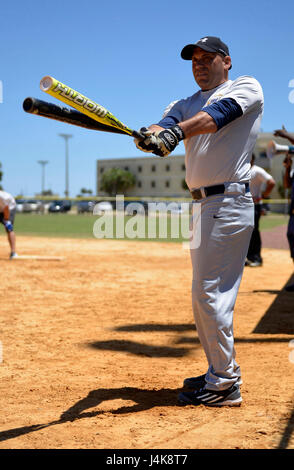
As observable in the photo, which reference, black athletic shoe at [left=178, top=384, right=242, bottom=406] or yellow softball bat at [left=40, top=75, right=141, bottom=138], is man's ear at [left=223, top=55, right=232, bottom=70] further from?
black athletic shoe at [left=178, top=384, right=242, bottom=406]

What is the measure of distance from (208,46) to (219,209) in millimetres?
1100

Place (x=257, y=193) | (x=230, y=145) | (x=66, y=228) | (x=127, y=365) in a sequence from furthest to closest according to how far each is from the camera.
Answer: (x=66, y=228) < (x=257, y=193) < (x=127, y=365) < (x=230, y=145)

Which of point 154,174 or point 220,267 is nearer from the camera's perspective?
point 220,267

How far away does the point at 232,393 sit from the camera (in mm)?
3477

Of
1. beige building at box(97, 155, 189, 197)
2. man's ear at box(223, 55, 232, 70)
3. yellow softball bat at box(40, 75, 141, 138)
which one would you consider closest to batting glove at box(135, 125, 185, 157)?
yellow softball bat at box(40, 75, 141, 138)

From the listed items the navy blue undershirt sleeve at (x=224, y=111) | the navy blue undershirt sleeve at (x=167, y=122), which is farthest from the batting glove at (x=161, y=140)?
the navy blue undershirt sleeve at (x=167, y=122)

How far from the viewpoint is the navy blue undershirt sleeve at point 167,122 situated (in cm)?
345

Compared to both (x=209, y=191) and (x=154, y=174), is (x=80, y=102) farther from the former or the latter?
(x=154, y=174)

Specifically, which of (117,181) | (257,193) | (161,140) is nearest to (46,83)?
(161,140)

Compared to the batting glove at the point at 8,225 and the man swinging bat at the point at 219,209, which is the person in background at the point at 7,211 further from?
the man swinging bat at the point at 219,209

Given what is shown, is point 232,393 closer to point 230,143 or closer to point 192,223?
point 192,223

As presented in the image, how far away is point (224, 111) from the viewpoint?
10.3 ft

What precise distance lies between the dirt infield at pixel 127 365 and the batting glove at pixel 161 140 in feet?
5.47

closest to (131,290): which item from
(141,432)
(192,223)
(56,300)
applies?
(56,300)
